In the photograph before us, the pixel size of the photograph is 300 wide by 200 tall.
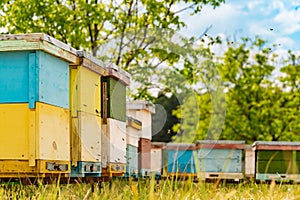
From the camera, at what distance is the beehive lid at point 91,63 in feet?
16.5

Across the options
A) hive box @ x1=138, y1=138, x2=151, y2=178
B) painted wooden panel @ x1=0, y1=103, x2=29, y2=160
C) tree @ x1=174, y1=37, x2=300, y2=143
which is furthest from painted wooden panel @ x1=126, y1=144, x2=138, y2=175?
tree @ x1=174, y1=37, x2=300, y2=143

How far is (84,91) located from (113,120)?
0.74 meters

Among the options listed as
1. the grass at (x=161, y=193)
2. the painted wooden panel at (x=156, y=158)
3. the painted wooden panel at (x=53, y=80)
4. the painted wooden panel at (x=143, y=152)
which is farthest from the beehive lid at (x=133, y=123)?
the painted wooden panel at (x=156, y=158)

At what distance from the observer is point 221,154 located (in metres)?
10.8

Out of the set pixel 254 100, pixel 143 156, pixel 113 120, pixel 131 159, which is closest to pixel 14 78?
pixel 113 120

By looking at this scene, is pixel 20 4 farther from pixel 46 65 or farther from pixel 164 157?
pixel 46 65

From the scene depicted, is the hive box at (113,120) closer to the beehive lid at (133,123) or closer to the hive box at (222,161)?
the beehive lid at (133,123)

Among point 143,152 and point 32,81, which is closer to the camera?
point 32,81

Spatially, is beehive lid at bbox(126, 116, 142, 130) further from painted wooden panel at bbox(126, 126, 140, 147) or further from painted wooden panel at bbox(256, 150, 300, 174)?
painted wooden panel at bbox(256, 150, 300, 174)

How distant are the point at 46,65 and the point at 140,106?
13.1 feet

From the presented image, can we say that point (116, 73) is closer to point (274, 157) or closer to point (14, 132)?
point (14, 132)

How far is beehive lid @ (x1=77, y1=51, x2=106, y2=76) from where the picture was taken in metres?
5.02

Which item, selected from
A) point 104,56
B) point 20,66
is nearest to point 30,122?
point 20,66

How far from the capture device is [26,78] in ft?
14.3
